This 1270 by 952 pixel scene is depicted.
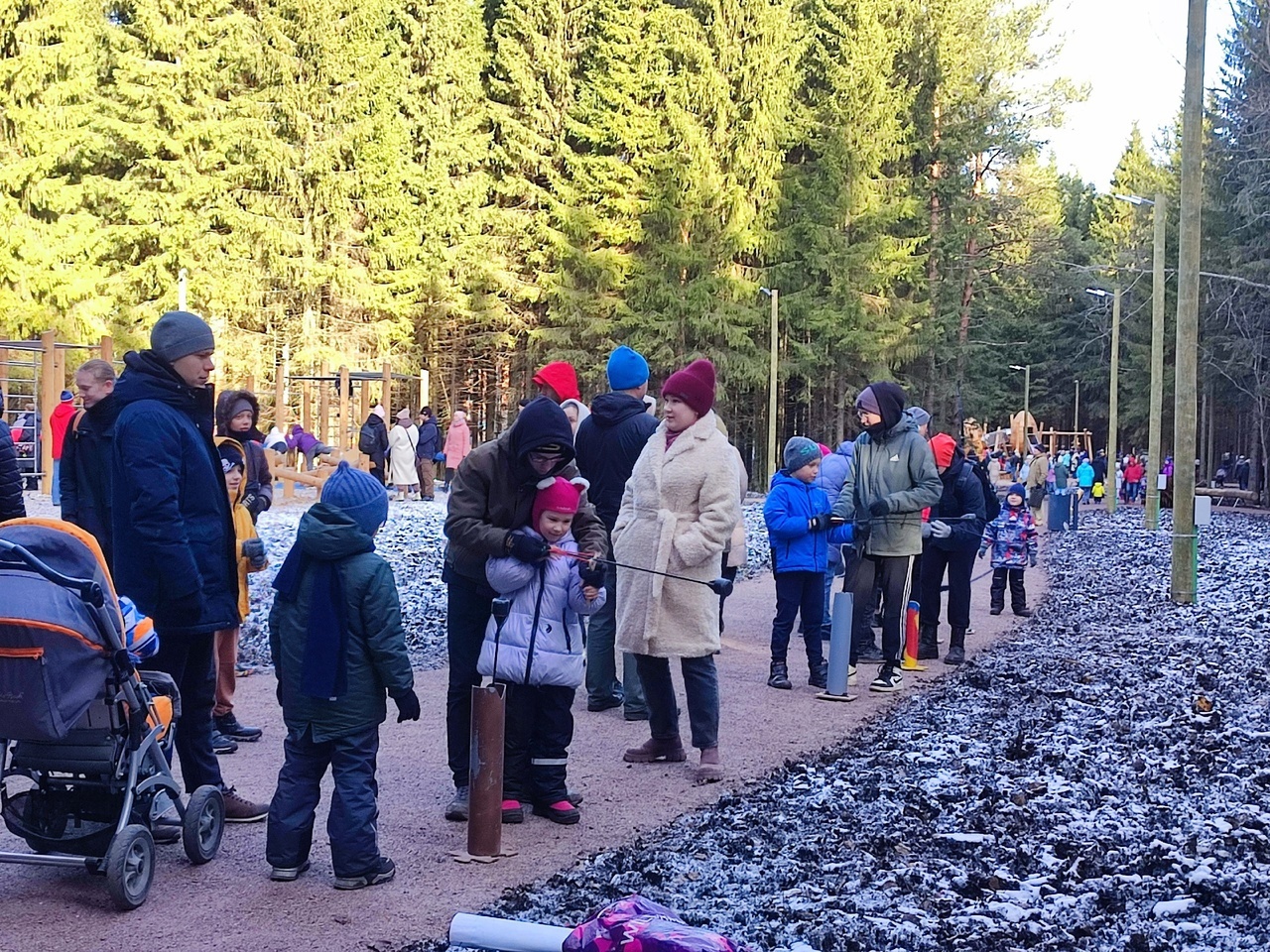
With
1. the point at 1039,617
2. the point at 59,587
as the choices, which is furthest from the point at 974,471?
the point at 59,587

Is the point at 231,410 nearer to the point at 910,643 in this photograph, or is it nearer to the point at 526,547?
the point at 526,547

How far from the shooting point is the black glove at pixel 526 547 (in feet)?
21.1

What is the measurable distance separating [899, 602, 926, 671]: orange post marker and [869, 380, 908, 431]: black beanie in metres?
1.90

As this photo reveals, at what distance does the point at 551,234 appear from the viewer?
166 feet

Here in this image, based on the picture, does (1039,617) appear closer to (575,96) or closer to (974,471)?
(974,471)

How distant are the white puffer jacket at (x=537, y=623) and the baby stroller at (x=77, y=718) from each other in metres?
1.56

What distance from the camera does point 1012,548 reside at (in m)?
15.8

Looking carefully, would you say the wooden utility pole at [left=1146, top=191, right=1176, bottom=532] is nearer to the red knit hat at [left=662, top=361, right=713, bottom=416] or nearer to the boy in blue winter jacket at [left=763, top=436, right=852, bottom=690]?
the boy in blue winter jacket at [left=763, top=436, right=852, bottom=690]

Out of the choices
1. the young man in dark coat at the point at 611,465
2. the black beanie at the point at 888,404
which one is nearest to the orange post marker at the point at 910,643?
the black beanie at the point at 888,404

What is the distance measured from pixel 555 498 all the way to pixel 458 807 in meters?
1.59

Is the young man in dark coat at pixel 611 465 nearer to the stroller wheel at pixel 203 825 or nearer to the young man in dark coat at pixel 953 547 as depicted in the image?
the young man in dark coat at pixel 953 547

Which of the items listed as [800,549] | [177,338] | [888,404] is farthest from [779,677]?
[177,338]

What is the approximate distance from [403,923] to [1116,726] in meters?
5.75

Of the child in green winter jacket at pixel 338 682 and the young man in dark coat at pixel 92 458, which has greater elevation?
the young man in dark coat at pixel 92 458
